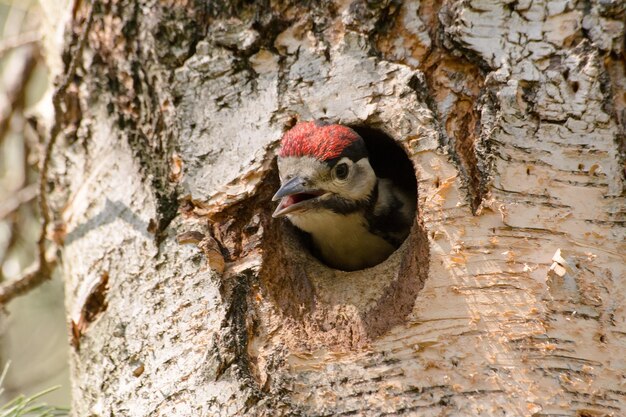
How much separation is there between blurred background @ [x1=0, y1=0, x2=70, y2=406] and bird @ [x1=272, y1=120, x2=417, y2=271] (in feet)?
5.24

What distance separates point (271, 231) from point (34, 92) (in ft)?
12.7

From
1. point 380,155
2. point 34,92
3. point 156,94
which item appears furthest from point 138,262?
point 34,92

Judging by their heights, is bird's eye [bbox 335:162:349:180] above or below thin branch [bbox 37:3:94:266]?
below

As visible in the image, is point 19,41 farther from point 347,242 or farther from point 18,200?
point 347,242

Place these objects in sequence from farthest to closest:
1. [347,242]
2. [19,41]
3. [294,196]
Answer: [19,41]
[347,242]
[294,196]

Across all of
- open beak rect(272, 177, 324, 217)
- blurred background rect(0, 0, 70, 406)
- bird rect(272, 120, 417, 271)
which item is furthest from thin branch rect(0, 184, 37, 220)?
open beak rect(272, 177, 324, 217)

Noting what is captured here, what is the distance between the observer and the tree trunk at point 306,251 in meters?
2.34

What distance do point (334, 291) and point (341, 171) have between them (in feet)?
2.38

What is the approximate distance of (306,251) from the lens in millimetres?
3307

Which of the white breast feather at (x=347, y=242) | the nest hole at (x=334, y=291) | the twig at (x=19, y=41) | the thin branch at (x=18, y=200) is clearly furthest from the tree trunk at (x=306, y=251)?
the thin branch at (x=18, y=200)

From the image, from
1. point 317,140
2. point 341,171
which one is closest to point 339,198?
point 341,171

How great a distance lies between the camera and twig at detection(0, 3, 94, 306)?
10.6 feet

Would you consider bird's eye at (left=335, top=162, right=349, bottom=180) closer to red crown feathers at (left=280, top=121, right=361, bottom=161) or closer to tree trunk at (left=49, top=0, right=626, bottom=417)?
red crown feathers at (left=280, top=121, right=361, bottom=161)

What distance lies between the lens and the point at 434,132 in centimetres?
270
